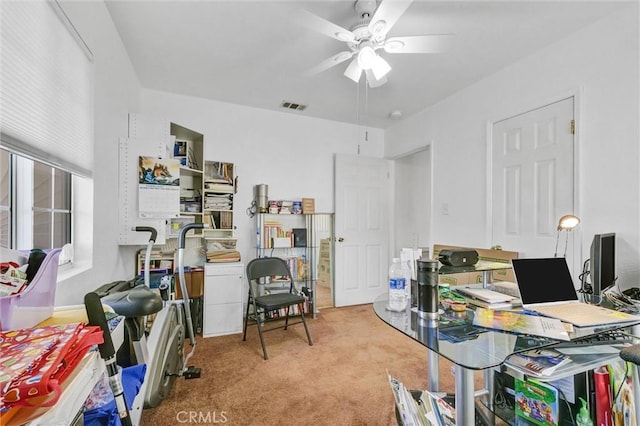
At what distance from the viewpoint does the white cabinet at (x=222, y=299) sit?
2926mm

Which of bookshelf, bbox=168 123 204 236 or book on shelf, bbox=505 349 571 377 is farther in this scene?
bookshelf, bbox=168 123 204 236

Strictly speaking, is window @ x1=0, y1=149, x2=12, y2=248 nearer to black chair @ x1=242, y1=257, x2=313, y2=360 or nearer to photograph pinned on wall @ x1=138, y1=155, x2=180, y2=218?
photograph pinned on wall @ x1=138, y1=155, x2=180, y2=218

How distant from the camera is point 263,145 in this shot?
3693 millimetres

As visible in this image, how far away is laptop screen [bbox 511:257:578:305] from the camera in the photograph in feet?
4.31

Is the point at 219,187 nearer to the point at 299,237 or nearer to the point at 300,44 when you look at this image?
the point at 299,237

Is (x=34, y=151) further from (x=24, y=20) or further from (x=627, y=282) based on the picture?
(x=627, y=282)

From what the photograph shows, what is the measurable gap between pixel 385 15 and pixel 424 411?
201 centimetres

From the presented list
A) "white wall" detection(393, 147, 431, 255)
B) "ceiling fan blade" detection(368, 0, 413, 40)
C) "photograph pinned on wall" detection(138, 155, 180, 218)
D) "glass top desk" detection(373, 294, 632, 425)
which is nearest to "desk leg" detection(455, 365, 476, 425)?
"glass top desk" detection(373, 294, 632, 425)

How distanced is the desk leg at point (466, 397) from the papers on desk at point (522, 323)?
22cm

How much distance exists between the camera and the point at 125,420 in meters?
0.88

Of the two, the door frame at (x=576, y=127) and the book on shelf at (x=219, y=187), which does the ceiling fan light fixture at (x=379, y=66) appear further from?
the book on shelf at (x=219, y=187)

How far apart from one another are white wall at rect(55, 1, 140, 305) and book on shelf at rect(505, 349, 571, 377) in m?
2.09

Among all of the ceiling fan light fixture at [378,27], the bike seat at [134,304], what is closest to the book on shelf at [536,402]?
the bike seat at [134,304]

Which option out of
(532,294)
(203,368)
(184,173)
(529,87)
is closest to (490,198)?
(529,87)
